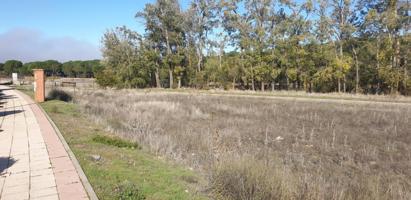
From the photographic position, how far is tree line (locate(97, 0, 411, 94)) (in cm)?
4041

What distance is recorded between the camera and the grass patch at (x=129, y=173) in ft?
21.5

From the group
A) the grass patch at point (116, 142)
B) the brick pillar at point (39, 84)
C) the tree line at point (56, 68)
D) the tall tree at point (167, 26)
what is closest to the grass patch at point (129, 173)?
the grass patch at point (116, 142)

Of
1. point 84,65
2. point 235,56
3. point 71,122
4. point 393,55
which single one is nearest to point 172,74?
point 235,56

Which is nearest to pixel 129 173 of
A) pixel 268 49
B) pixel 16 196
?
pixel 16 196

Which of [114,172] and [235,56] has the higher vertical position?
[235,56]

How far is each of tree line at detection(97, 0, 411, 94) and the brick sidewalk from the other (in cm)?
3427

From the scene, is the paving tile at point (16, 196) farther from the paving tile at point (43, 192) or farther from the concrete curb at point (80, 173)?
the concrete curb at point (80, 173)

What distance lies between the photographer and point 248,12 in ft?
182

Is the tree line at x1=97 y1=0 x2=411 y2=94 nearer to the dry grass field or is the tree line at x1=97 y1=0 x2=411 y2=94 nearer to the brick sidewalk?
the dry grass field

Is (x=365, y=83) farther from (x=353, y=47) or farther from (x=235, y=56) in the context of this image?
(x=235, y=56)

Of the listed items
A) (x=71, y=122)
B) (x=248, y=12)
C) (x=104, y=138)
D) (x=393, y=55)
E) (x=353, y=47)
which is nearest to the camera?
(x=104, y=138)

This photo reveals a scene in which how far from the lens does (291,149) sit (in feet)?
42.0

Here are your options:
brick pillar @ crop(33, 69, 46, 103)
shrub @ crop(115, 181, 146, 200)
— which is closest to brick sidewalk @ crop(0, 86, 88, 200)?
shrub @ crop(115, 181, 146, 200)

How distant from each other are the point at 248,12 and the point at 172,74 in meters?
19.9
